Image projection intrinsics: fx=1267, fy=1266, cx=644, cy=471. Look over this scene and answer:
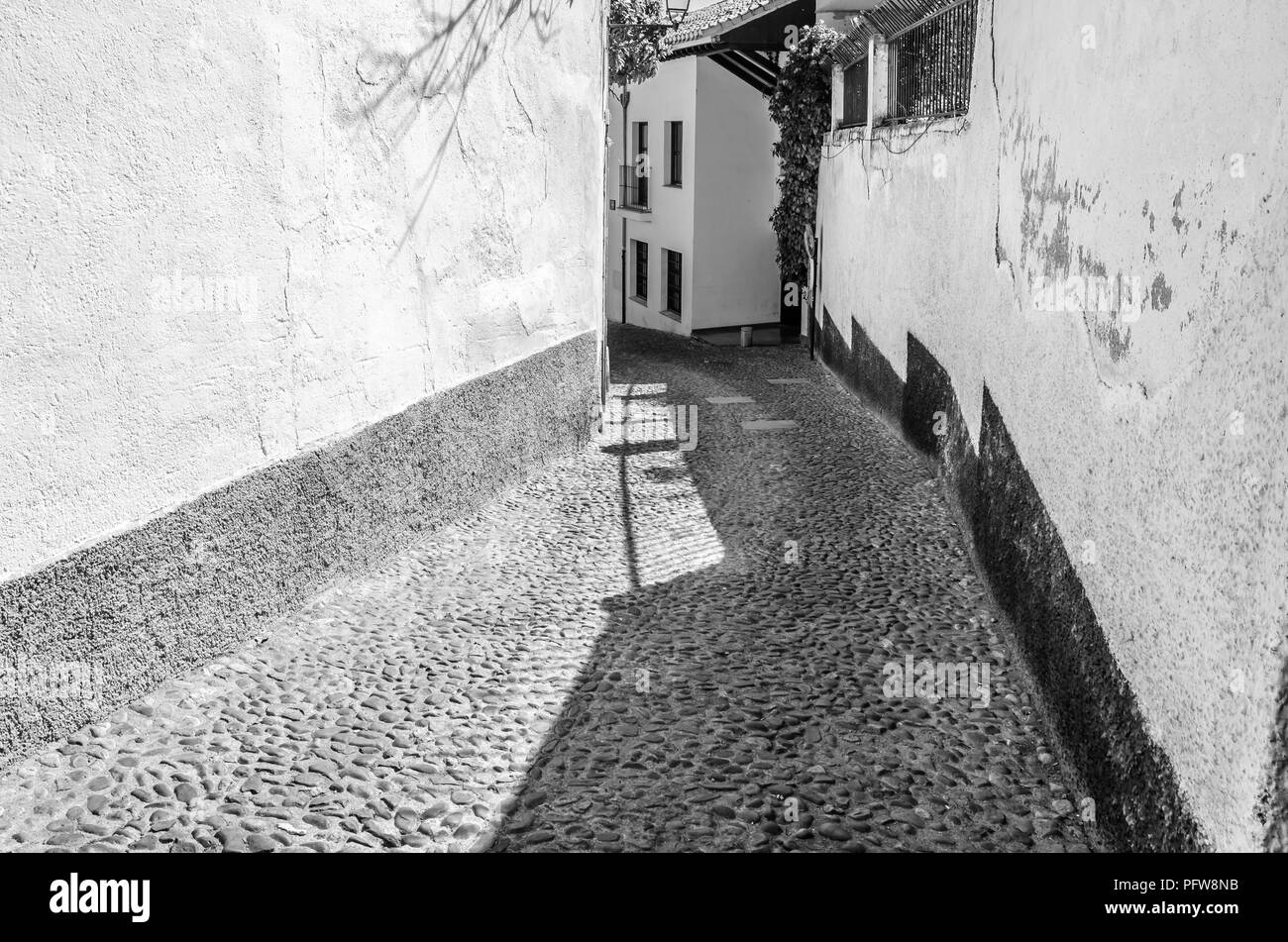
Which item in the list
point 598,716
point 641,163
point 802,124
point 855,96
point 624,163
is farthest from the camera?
point 624,163

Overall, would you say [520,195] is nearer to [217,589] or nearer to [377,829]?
[217,589]

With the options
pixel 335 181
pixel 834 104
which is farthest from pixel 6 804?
pixel 834 104

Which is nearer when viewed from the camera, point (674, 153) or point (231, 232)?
point (231, 232)

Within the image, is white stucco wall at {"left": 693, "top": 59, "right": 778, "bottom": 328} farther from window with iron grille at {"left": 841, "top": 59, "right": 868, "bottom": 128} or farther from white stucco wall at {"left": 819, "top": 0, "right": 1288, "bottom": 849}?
white stucco wall at {"left": 819, "top": 0, "right": 1288, "bottom": 849}

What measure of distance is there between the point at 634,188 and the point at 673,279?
107 inches

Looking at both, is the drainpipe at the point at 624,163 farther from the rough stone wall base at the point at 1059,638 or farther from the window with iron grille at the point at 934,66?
the rough stone wall base at the point at 1059,638

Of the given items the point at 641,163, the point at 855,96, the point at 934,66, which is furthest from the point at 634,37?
the point at 641,163

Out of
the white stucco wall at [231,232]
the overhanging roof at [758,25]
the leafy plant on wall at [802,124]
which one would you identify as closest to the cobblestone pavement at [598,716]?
the white stucco wall at [231,232]

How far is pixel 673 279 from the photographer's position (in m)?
25.1

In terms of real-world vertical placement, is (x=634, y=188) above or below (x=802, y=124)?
below

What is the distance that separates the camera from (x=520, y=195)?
9.06m

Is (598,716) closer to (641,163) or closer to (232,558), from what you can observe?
(232,558)
